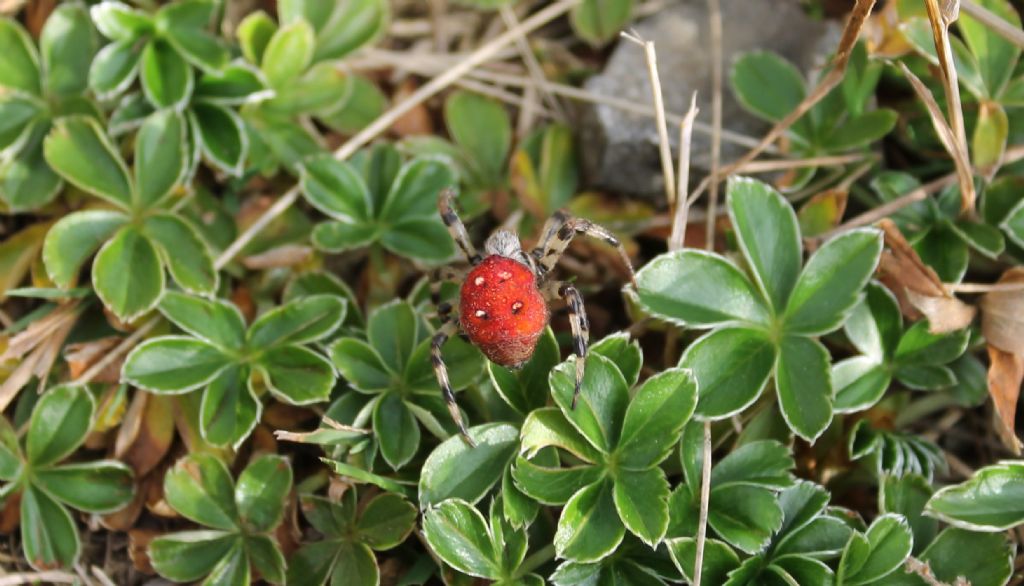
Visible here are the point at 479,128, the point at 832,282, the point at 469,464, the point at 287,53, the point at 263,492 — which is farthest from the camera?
the point at 479,128

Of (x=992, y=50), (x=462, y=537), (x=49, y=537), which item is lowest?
(x=49, y=537)

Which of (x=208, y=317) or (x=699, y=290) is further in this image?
(x=208, y=317)

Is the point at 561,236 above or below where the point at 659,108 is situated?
below

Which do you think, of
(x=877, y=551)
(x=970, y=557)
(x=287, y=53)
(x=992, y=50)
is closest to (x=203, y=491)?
(x=287, y=53)

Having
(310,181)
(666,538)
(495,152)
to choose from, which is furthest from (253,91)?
(666,538)

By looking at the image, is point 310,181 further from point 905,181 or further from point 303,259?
point 905,181

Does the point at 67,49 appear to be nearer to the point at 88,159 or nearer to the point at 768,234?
the point at 88,159

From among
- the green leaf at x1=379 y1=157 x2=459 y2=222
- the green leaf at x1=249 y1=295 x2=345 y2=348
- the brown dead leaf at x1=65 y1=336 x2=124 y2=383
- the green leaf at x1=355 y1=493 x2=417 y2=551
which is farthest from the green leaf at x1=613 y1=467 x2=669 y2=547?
the brown dead leaf at x1=65 y1=336 x2=124 y2=383
